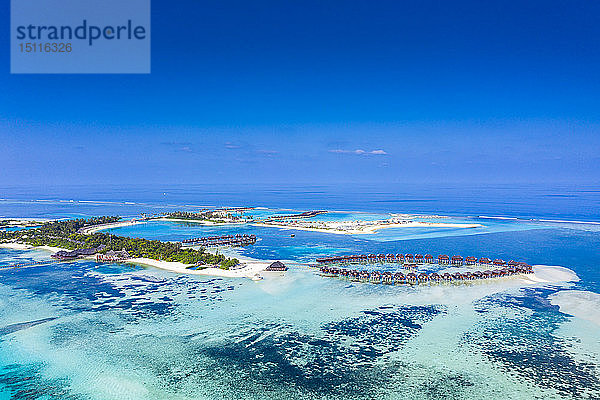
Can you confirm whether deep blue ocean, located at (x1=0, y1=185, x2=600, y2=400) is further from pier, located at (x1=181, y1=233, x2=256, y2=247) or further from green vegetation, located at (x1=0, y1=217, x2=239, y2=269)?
pier, located at (x1=181, y1=233, x2=256, y2=247)

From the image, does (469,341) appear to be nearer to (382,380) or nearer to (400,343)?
(400,343)

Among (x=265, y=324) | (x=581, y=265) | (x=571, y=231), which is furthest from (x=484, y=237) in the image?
(x=265, y=324)

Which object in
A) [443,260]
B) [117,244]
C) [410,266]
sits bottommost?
[410,266]

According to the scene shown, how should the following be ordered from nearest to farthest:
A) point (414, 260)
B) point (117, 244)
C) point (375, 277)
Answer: point (375, 277) → point (414, 260) → point (117, 244)

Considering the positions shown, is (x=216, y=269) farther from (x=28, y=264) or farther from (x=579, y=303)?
(x=579, y=303)

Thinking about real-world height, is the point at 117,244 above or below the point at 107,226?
below

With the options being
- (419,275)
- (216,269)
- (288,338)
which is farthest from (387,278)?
(216,269)

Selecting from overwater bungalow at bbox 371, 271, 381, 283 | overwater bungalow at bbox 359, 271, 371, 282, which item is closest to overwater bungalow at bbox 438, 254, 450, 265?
overwater bungalow at bbox 371, 271, 381, 283
